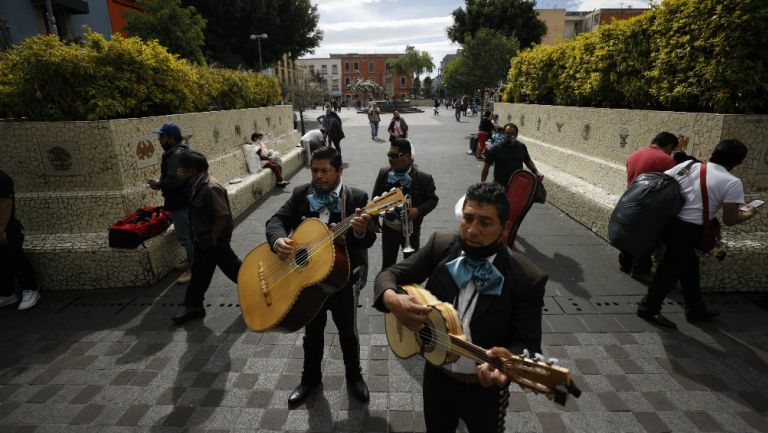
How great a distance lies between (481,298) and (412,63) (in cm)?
9320

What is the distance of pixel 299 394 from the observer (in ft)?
11.1

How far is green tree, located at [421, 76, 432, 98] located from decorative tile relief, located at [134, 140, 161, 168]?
82723 mm

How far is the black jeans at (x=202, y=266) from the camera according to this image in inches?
183

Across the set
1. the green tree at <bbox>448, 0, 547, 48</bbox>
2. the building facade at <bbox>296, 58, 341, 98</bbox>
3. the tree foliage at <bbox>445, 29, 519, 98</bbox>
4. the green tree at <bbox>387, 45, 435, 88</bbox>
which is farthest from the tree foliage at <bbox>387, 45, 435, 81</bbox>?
the tree foliage at <bbox>445, 29, 519, 98</bbox>

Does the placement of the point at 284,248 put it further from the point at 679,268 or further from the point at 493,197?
the point at 679,268

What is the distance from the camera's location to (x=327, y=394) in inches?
138

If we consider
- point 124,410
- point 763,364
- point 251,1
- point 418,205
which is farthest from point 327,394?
point 251,1

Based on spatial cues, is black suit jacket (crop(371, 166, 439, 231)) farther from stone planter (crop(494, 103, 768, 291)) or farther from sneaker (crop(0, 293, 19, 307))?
sneaker (crop(0, 293, 19, 307))

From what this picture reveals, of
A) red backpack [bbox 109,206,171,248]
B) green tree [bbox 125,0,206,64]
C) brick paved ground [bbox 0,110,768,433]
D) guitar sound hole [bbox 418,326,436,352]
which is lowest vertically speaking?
brick paved ground [bbox 0,110,768,433]

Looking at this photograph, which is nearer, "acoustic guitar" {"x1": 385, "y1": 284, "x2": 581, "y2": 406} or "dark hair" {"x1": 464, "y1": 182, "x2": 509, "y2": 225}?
"acoustic guitar" {"x1": 385, "y1": 284, "x2": 581, "y2": 406}

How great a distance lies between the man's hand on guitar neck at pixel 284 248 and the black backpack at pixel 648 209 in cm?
374

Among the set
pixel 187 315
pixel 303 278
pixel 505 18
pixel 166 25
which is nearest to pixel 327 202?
pixel 303 278

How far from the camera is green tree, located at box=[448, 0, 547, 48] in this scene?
33594 millimetres

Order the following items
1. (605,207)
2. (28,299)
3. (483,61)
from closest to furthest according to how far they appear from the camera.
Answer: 1. (28,299)
2. (605,207)
3. (483,61)
